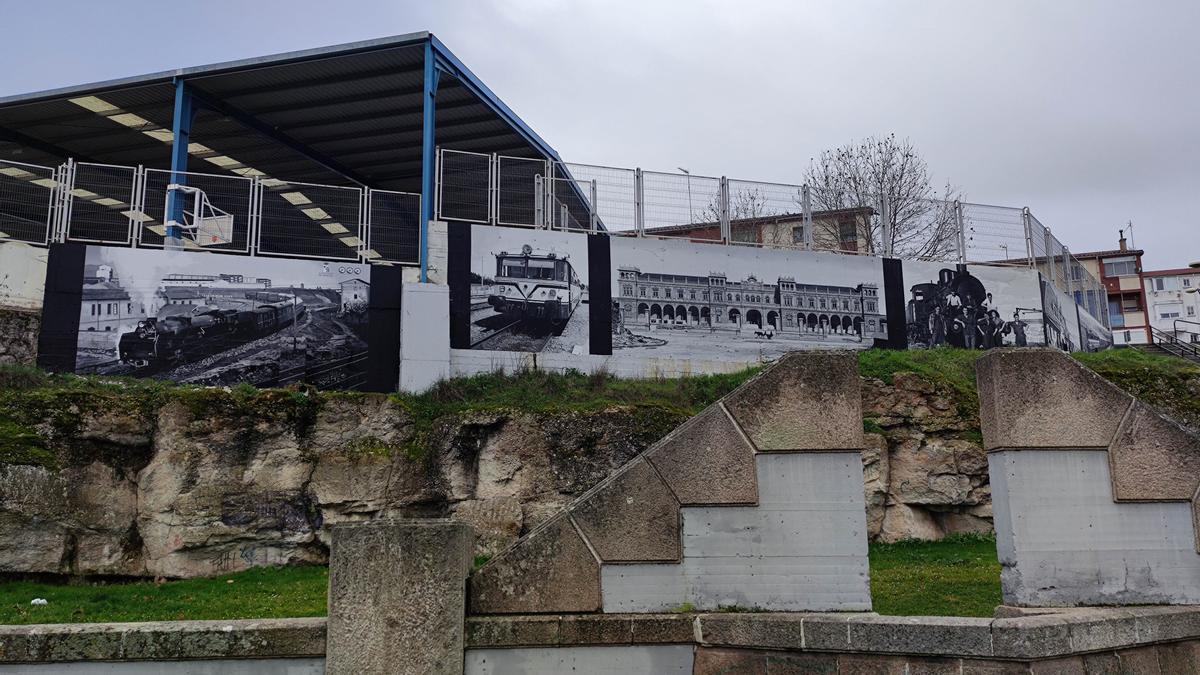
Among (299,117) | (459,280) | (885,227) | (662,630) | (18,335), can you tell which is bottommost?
(662,630)

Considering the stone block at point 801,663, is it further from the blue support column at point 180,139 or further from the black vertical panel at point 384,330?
the blue support column at point 180,139

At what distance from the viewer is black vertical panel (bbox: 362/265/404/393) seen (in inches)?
651

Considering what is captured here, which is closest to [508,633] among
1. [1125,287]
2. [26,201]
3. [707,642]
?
[707,642]

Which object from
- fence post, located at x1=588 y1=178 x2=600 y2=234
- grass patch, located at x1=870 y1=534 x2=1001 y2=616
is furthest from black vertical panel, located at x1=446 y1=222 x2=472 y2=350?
grass patch, located at x1=870 y1=534 x2=1001 y2=616

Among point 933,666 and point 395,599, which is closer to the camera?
point 933,666

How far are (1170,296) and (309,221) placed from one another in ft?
259

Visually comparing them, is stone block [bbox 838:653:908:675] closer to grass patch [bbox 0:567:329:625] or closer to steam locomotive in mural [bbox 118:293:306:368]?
grass patch [bbox 0:567:329:625]

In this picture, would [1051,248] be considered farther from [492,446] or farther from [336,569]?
[336,569]

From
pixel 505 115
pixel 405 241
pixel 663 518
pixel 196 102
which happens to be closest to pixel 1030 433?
pixel 663 518

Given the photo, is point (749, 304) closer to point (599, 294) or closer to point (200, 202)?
point (599, 294)

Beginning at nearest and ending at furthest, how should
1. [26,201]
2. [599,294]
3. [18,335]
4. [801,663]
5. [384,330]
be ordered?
[801,663]
[18,335]
[384,330]
[26,201]
[599,294]

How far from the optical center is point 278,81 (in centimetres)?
2173

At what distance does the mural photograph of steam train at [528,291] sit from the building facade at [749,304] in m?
0.98

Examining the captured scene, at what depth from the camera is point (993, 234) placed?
72.5 feet
